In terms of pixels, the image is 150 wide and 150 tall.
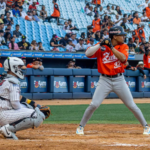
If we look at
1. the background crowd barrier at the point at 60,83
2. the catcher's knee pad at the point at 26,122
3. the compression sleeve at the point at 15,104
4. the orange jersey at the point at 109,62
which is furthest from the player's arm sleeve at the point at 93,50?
the background crowd barrier at the point at 60,83

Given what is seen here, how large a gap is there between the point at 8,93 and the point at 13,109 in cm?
27

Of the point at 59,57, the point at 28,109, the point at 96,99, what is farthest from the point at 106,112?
the point at 59,57

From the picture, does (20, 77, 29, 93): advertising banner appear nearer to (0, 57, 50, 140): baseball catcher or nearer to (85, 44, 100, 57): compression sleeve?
(85, 44, 100, 57): compression sleeve

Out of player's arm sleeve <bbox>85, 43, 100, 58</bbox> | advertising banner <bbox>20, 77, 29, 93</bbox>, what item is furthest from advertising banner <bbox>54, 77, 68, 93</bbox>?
player's arm sleeve <bbox>85, 43, 100, 58</bbox>

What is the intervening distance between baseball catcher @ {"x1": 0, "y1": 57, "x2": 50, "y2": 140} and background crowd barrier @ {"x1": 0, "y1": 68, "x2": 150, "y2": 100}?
25.9ft

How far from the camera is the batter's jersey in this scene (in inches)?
178

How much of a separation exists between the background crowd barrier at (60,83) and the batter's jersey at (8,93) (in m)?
7.95

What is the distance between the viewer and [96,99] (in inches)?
208

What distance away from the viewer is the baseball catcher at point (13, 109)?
4.55 metres

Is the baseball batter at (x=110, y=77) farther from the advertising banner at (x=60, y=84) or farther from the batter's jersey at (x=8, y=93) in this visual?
the advertising banner at (x=60, y=84)

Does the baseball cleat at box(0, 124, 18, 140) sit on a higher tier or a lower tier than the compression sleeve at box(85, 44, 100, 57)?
lower

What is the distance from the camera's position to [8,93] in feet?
15.0

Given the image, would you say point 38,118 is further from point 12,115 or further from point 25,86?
point 25,86

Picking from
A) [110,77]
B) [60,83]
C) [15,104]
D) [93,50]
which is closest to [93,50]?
[93,50]
